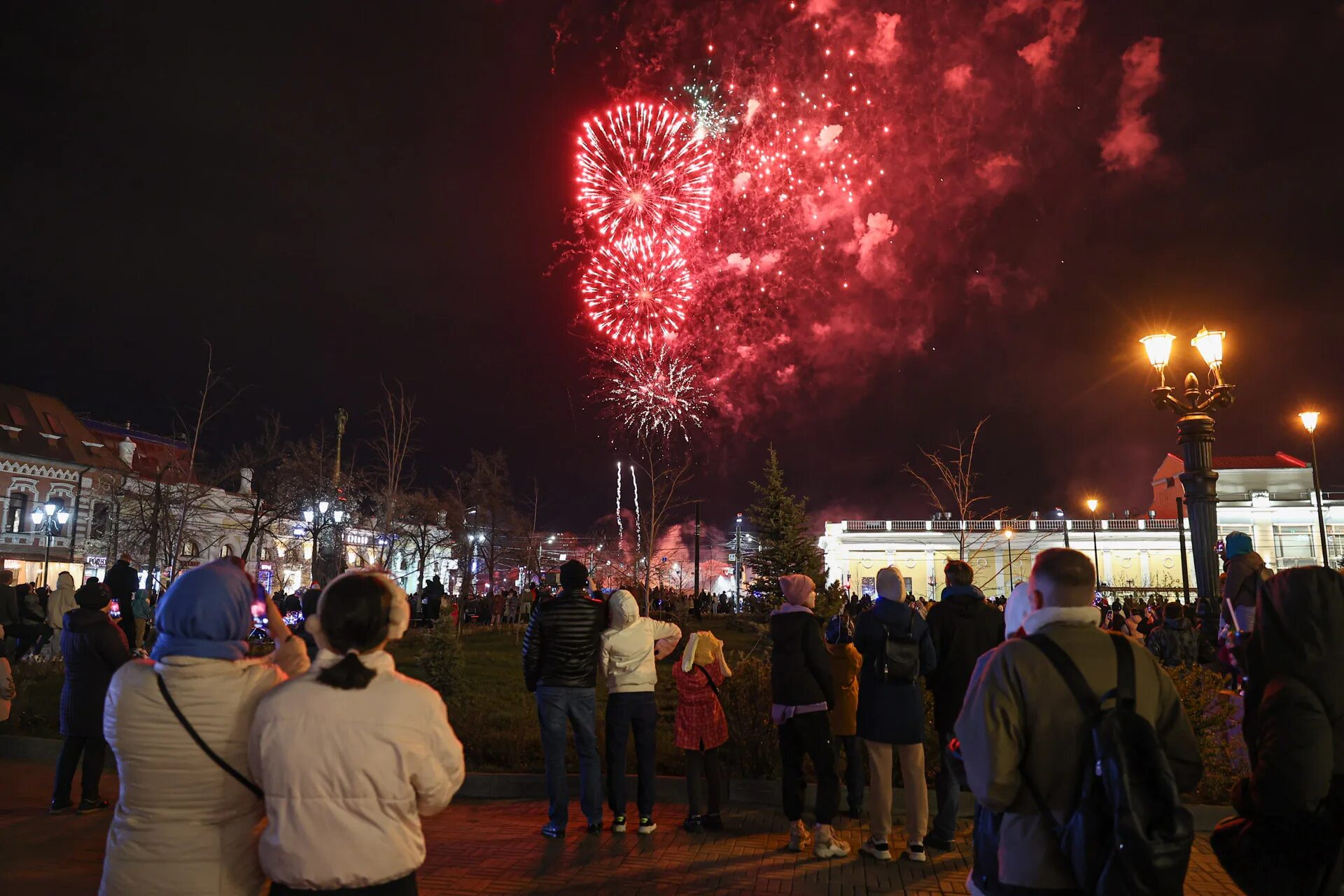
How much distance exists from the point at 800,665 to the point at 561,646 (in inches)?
75.5

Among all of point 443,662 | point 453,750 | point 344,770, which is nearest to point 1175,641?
point 443,662

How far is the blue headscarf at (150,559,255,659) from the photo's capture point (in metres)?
3.13

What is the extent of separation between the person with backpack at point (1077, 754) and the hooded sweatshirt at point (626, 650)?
4038 millimetres

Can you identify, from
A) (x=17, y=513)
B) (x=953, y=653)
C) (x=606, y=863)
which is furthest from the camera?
(x=17, y=513)

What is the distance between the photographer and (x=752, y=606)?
A: 32219mm

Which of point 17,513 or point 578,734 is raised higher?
point 17,513

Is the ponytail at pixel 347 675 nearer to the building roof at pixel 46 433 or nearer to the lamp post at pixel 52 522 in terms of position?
the lamp post at pixel 52 522

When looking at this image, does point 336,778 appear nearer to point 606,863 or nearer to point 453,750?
point 453,750

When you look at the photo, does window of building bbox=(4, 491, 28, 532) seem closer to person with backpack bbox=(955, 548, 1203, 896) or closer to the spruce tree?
the spruce tree

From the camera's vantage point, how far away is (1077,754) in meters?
2.99

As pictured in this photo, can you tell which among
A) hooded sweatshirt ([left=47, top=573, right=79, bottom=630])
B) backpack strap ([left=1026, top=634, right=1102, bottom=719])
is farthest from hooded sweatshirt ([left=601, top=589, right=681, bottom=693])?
hooded sweatshirt ([left=47, top=573, right=79, bottom=630])

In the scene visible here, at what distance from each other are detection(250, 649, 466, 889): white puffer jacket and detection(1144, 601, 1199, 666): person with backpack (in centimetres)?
1199

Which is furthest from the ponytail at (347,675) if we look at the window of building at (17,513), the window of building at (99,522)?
the window of building at (17,513)

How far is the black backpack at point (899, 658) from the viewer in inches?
245
